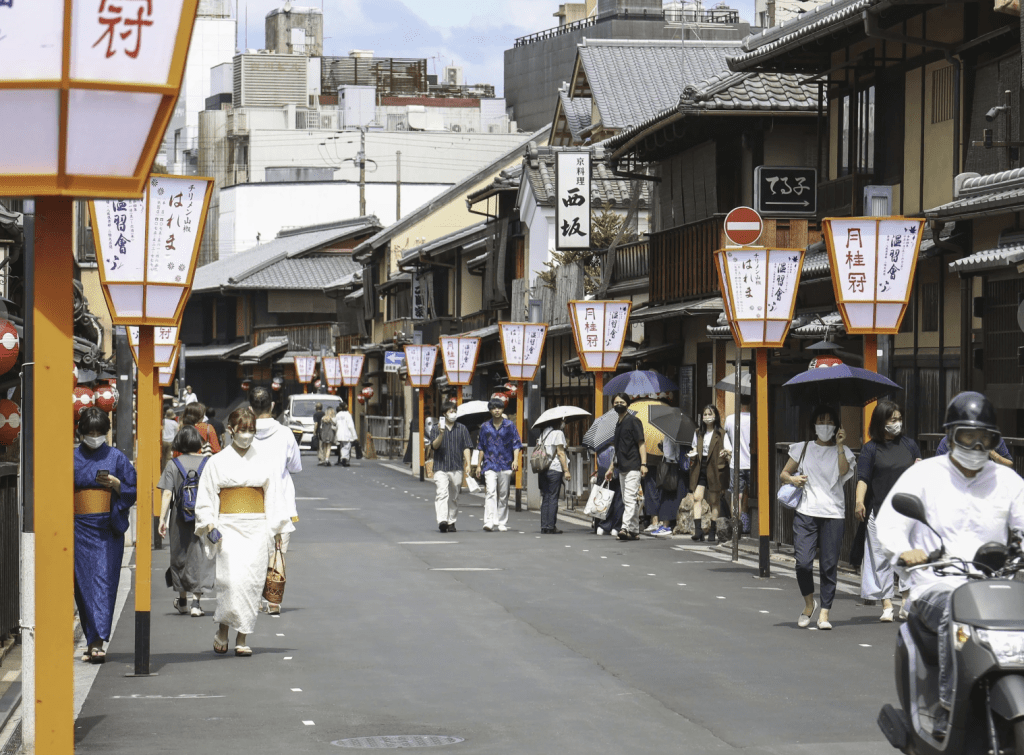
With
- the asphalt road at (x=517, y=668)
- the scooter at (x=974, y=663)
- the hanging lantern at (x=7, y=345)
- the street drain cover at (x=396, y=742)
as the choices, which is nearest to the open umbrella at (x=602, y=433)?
the asphalt road at (x=517, y=668)

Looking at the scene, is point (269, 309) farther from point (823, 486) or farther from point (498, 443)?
point (823, 486)

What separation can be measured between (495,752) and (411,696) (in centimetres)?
179

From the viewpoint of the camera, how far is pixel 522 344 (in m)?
30.6

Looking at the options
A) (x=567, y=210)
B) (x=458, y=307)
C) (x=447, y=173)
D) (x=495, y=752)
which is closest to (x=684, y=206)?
(x=567, y=210)

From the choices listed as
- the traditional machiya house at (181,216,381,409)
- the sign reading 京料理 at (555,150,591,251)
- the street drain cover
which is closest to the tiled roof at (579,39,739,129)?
the sign reading 京料理 at (555,150,591,251)

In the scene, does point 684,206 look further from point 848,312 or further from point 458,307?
point 458,307

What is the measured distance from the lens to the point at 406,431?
181 ft

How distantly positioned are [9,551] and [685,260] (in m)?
17.7

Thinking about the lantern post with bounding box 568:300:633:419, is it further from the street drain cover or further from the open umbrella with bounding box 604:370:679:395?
the street drain cover

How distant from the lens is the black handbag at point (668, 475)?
22906 mm

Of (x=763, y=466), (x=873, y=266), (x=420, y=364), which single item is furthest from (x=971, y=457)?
(x=420, y=364)

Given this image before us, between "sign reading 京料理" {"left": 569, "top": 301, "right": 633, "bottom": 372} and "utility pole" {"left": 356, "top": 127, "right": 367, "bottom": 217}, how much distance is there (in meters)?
51.1

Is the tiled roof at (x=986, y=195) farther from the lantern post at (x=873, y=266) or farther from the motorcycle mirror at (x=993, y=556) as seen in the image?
the motorcycle mirror at (x=993, y=556)

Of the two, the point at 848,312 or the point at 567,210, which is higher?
the point at 567,210
